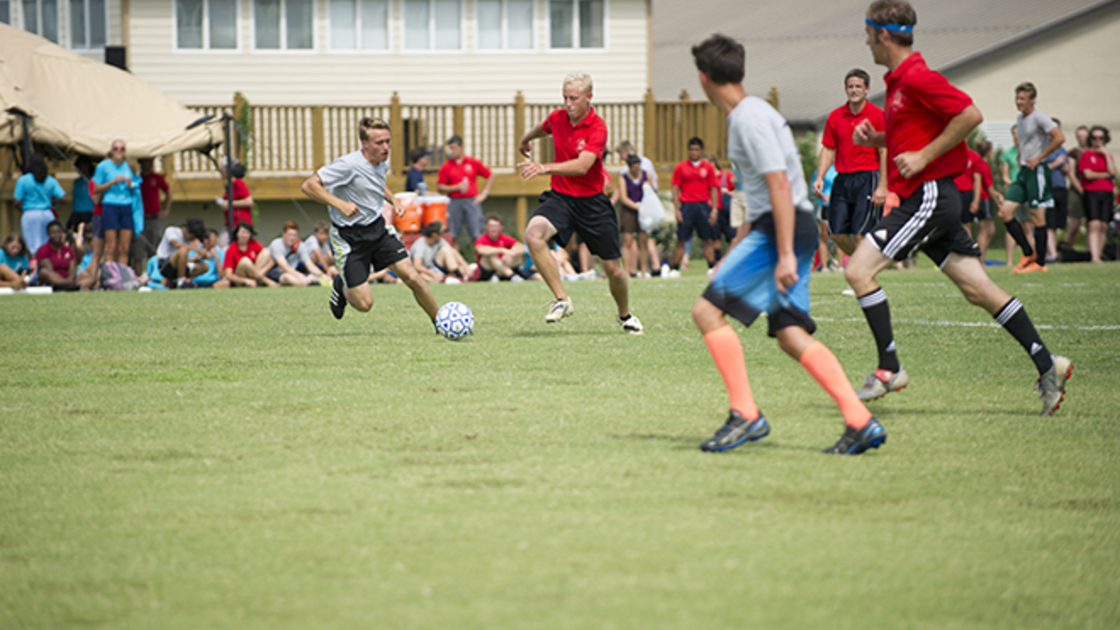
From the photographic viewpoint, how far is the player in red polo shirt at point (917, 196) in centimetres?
604

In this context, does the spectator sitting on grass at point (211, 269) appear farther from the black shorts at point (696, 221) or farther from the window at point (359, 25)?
the window at point (359, 25)

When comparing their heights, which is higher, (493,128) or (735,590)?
(493,128)

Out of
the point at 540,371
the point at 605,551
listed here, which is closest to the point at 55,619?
the point at 605,551

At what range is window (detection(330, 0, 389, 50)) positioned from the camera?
1110 inches

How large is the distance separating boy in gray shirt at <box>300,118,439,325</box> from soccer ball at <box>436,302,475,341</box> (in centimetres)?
37

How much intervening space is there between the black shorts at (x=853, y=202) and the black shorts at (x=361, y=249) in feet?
15.6

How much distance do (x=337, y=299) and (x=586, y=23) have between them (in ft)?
65.1

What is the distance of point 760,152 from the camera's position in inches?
190

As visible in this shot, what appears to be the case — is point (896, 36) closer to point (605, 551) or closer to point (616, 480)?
point (616, 480)

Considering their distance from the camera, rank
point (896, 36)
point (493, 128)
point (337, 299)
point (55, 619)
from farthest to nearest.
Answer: point (493, 128), point (337, 299), point (896, 36), point (55, 619)

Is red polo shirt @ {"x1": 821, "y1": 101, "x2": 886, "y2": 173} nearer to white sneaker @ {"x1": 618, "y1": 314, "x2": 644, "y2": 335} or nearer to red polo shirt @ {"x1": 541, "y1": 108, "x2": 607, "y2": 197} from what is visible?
red polo shirt @ {"x1": 541, "y1": 108, "x2": 607, "y2": 197}

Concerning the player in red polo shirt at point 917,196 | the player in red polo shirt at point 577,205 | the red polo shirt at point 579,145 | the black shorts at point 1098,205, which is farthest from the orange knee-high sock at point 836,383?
the black shorts at point 1098,205

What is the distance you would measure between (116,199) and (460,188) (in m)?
5.88

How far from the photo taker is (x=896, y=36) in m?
6.10
